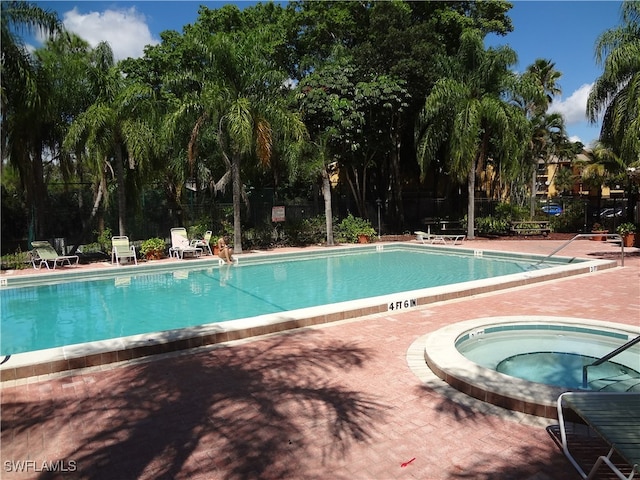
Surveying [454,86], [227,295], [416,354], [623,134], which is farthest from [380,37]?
[416,354]

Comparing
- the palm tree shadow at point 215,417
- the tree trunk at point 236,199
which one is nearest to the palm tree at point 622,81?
the tree trunk at point 236,199

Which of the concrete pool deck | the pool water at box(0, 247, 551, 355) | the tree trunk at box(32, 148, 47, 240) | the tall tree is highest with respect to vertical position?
the tall tree

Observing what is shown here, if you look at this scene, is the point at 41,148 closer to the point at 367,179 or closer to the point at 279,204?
the point at 279,204

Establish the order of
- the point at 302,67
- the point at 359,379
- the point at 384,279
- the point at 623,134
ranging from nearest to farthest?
the point at 359,379 → the point at 384,279 → the point at 623,134 → the point at 302,67

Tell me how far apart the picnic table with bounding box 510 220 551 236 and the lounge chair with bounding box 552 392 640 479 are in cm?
2110

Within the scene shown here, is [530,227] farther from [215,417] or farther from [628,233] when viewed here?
[215,417]

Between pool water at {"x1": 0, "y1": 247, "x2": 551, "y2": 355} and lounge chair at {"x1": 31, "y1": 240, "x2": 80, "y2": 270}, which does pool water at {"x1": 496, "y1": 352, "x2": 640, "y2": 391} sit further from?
lounge chair at {"x1": 31, "y1": 240, "x2": 80, "y2": 270}

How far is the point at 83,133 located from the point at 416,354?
44.0 feet

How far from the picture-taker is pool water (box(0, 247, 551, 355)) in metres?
8.09

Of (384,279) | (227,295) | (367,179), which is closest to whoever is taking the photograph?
(227,295)

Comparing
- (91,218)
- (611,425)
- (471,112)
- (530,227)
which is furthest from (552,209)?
(611,425)

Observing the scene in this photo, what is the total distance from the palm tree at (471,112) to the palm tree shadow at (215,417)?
16.8 metres

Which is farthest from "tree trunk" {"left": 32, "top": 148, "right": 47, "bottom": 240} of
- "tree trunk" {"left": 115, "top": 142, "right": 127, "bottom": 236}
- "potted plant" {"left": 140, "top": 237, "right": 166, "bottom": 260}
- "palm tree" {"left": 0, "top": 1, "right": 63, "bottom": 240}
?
"potted plant" {"left": 140, "top": 237, "right": 166, "bottom": 260}

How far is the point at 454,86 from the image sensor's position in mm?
20141
